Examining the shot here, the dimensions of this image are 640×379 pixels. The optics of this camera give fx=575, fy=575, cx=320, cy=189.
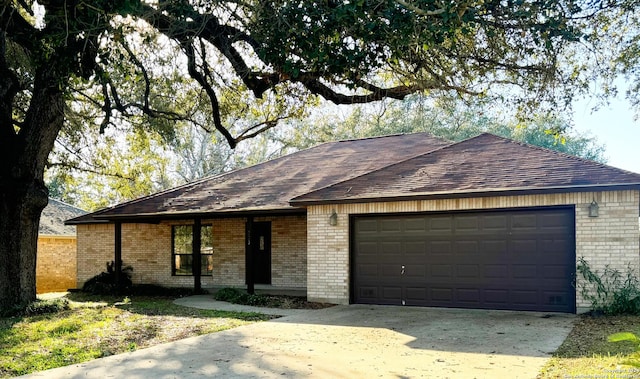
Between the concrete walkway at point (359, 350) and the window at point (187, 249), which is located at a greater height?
the window at point (187, 249)

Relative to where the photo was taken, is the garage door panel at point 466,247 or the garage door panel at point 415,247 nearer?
the garage door panel at point 466,247

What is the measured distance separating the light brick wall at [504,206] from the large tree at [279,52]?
221cm

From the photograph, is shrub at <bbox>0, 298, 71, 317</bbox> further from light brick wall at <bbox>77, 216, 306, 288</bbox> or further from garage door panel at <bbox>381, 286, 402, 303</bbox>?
garage door panel at <bbox>381, 286, 402, 303</bbox>

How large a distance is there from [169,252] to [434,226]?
35.8 ft

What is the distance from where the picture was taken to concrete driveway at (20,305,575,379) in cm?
705

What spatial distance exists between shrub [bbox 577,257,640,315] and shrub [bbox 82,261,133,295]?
47.3ft

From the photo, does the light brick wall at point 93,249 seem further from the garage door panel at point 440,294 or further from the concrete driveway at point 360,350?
the garage door panel at point 440,294

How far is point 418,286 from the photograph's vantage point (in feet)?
43.2

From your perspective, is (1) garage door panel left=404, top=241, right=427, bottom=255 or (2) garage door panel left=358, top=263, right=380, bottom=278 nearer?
(1) garage door panel left=404, top=241, right=427, bottom=255

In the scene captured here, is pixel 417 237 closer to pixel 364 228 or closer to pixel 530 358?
pixel 364 228

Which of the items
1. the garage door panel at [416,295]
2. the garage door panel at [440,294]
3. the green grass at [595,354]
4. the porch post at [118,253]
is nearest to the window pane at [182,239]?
the porch post at [118,253]

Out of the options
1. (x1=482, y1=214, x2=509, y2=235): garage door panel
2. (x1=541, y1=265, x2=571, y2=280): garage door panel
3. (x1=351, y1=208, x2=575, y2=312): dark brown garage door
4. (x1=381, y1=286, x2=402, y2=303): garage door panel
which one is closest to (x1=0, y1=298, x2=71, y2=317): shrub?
(x1=351, y1=208, x2=575, y2=312): dark brown garage door

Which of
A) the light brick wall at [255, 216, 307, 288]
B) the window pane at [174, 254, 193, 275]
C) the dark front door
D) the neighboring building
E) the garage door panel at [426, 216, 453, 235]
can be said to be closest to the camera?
the garage door panel at [426, 216, 453, 235]

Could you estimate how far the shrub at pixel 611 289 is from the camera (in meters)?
10.8
